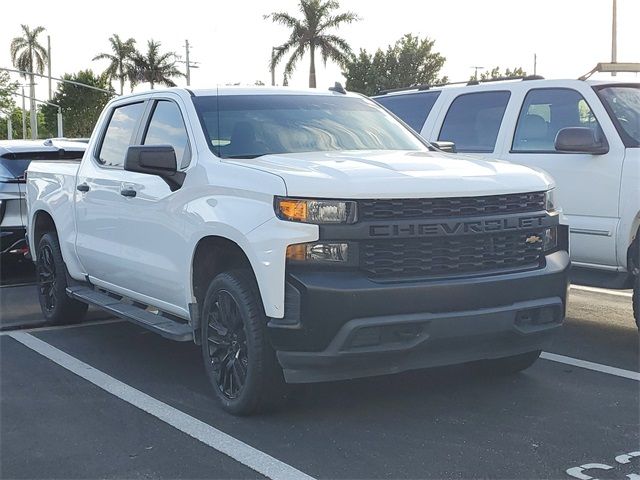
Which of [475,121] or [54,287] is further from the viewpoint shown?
[475,121]

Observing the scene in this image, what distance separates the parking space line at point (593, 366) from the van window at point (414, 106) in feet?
10.0

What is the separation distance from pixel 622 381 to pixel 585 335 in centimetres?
135

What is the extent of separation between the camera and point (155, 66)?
71.9 m

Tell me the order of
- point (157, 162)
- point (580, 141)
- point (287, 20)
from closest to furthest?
1. point (157, 162)
2. point (580, 141)
3. point (287, 20)

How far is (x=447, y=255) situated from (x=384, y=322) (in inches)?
20.7

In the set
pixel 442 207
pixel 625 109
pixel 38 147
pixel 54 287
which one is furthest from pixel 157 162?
pixel 38 147

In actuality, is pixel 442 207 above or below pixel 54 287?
above

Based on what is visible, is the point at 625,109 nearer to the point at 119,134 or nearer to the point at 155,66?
the point at 119,134

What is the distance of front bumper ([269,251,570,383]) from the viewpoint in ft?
13.8

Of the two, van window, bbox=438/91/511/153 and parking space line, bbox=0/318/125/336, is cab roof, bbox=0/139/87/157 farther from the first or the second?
van window, bbox=438/91/511/153

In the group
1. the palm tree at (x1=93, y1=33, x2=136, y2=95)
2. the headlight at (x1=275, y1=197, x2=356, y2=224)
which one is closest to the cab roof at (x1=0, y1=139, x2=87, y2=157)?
the headlight at (x1=275, y1=197, x2=356, y2=224)

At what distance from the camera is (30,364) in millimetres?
6094

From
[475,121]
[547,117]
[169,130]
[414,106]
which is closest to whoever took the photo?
[169,130]

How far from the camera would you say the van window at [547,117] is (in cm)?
695
